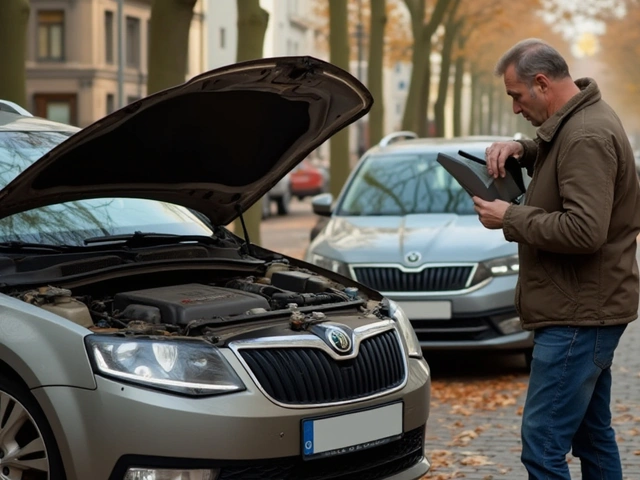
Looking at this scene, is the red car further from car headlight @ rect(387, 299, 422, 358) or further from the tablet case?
the tablet case

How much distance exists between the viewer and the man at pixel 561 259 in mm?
4309

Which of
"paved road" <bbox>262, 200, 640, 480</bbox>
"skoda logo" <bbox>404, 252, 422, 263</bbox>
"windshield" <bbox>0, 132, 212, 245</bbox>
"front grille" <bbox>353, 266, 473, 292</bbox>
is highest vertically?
"windshield" <bbox>0, 132, 212, 245</bbox>

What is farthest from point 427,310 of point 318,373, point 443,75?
point 443,75

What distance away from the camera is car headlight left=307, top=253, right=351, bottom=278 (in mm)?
9008

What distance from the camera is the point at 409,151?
10.9 m

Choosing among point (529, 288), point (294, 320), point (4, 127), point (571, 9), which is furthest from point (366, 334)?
point (571, 9)

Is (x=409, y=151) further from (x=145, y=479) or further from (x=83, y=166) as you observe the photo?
(x=145, y=479)

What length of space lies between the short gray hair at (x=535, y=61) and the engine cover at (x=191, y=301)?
4.53 feet

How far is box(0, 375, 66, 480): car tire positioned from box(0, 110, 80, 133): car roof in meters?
1.64

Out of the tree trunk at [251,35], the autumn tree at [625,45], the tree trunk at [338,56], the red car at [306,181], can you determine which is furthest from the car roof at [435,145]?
the autumn tree at [625,45]

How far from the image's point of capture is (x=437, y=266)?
8.80 metres

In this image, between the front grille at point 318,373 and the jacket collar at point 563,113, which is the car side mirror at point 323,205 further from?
the jacket collar at point 563,113

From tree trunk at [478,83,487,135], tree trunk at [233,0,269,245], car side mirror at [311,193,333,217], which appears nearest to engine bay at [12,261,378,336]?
car side mirror at [311,193,333,217]

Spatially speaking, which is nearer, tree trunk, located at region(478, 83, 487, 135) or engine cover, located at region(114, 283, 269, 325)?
engine cover, located at region(114, 283, 269, 325)
